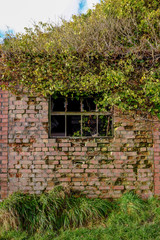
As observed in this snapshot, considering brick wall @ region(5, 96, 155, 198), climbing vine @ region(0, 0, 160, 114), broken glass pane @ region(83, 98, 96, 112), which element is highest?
climbing vine @ region(0, 0, 160, 114)

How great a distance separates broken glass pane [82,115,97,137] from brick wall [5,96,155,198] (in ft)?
0.70

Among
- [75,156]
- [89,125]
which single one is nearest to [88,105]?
[89,125]

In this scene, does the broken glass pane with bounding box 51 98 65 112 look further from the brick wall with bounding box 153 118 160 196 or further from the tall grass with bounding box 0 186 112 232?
the brick wall with bounding box 153 118 160 196

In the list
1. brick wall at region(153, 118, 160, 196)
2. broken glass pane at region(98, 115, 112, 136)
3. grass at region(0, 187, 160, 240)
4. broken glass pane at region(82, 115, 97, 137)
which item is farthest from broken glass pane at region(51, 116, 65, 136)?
brick wall at region(153, 118, 160, 196)

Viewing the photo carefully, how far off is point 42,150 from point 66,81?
153 centimetres

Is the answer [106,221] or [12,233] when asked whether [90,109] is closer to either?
[106,221]

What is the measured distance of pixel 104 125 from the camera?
14.5ft

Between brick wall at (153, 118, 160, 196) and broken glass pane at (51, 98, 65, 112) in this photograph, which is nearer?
brick wall at (153, 118, 160, 196)

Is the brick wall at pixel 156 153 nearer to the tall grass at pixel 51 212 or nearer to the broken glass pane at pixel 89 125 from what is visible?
the tall grass at pixel 51 212

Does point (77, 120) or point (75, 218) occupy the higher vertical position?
point (77, 120)

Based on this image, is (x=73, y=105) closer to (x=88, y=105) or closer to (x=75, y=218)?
(x=88, y=105)

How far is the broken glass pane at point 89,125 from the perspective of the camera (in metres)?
4.40

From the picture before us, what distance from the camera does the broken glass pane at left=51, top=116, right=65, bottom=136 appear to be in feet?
14.4

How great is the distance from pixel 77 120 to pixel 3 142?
5.34 ft
